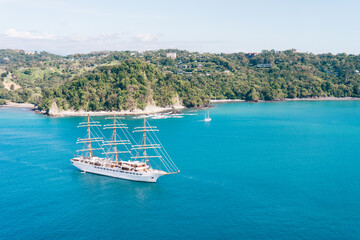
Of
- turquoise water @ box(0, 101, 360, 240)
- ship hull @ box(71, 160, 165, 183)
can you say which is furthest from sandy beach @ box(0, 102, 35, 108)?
ship hull @ box(71, 160, 165, 183)

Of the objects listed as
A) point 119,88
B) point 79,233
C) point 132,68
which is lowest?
point 79,233

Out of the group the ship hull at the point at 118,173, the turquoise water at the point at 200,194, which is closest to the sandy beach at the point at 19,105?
the turquoise water at the point at 200,194

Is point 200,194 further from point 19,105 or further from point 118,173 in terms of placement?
point 19,105

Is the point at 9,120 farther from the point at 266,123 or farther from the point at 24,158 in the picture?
the point at 266,123

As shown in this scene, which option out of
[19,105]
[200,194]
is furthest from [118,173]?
[19,105]

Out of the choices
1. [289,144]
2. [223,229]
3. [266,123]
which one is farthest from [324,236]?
[266,123]

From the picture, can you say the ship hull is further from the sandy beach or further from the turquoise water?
the sandy beach
